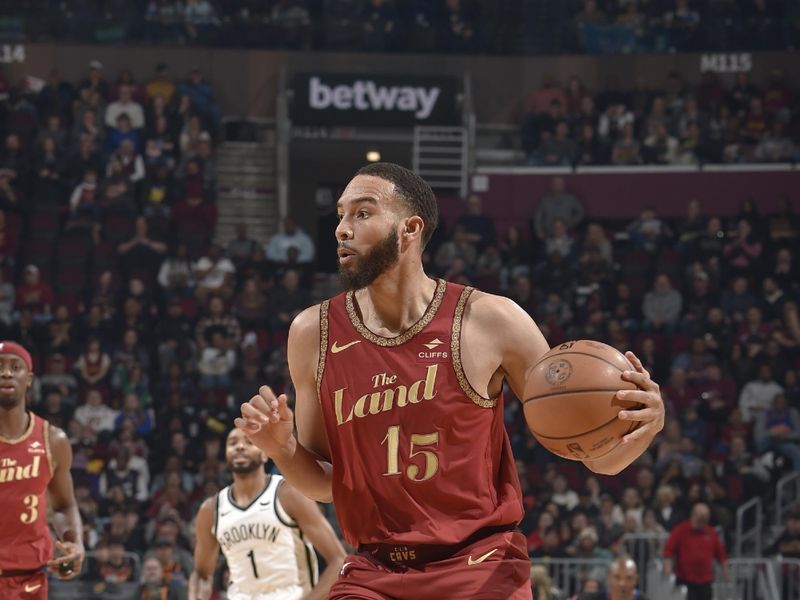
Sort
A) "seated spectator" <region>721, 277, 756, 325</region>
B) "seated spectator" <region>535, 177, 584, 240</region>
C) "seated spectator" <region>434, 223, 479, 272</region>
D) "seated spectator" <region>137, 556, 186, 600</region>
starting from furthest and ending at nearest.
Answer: "seated spectator" <region>535, 177, 584, 240</region>
"seated spectator" <region>434, 223, 479, 272</region>
"seated spectator" <region>721, 277, 756, 325</region>
"seated spectator" <region>137, 556, 186, 600</region>

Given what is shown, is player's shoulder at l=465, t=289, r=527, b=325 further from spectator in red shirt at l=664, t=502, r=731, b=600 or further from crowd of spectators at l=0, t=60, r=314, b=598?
spectator in red shirt at l=664, t=502, r=731, b=600

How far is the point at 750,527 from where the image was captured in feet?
50.6

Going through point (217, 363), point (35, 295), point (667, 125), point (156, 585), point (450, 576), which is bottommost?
point (156, 585)

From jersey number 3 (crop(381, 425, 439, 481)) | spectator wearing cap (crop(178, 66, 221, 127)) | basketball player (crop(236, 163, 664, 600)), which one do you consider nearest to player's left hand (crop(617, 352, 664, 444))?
basketball player (crop(236, 163, 664, 600))

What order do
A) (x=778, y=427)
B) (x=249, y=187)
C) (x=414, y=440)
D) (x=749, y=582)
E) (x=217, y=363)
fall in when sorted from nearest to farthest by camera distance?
(x=414, y=440) → (x=749, y=582) → (x=778, y=427) → (x=217, y=363) → (x=249, y=187)

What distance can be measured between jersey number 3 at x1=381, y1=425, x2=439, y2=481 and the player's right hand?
32 centimetres

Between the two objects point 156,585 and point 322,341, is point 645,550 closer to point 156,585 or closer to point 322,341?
point 156,585

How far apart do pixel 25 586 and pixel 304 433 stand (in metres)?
3.29

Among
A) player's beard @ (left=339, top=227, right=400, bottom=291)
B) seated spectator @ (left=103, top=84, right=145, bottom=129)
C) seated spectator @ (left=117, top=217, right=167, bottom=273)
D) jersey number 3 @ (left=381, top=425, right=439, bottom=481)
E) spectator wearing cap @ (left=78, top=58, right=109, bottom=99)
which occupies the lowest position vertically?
jersey number 3 @ (left=381, top=425, right=439, bottom=481)

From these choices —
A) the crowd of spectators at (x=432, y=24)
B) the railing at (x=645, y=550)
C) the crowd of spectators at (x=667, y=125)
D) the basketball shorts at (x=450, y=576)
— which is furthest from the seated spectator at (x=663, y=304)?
the basketball shorts at (x=450, y=576)

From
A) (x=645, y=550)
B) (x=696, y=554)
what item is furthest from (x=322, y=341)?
(x=645, y=550)

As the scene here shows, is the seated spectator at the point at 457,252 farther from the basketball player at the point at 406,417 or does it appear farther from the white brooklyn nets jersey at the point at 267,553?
the basketball player at the point at 406,417

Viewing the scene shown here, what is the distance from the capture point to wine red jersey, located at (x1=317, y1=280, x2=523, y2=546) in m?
4.29

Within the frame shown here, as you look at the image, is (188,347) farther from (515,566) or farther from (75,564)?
(515,566)
